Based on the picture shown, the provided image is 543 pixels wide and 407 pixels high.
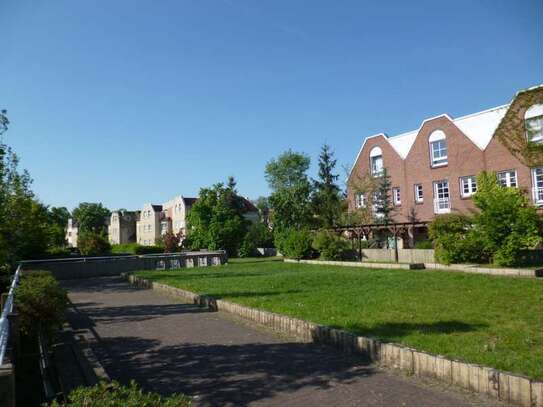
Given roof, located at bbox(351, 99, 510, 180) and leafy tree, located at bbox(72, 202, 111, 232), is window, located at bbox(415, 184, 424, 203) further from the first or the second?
leafy tree, located at bbox(72, 202, 111, 232)

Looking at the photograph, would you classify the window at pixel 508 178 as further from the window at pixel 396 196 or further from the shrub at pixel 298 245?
the shrub at pixel 298 245

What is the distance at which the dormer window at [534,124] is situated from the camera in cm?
2750

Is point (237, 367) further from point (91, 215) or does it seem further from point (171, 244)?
point (91, 215)

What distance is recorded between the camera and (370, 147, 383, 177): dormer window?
4075 cm

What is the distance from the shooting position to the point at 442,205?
3466 cm

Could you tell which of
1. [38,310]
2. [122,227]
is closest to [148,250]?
[38,310]

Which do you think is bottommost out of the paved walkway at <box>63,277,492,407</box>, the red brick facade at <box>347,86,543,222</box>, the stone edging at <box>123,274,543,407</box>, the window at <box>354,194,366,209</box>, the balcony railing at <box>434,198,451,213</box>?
the paved walkway at <box>63,277,492,407</box>

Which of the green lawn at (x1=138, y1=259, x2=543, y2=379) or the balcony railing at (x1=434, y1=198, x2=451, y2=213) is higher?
the balcony railing at (x1=434, y1=198, x2=451, y2=213)

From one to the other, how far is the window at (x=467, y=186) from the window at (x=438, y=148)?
7.34ft

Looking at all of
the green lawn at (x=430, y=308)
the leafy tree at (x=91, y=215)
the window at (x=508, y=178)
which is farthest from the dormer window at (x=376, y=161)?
the leafy tree at (x=91, y=215)

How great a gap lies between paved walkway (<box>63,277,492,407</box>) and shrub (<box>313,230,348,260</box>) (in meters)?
18.7

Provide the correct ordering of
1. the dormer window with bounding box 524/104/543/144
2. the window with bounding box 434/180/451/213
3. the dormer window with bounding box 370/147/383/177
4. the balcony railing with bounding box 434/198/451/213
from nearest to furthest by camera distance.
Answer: the dormer window with bounding box 524/104/543/144 < the balcony railing with bounding box 434/198/451/213 < the window with bounding box 434/180/451/213 < the dormer window with bounding box 370/147/383/177

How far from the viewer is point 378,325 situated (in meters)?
8.90

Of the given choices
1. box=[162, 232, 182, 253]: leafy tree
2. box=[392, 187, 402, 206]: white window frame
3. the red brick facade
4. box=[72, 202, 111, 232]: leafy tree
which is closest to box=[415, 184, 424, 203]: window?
the red brick facade
